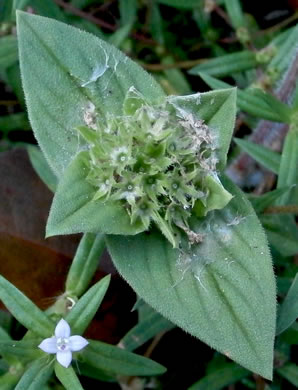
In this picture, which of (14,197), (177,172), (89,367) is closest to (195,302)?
(177,172)

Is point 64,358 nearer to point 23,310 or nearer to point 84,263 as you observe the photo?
point 23,310

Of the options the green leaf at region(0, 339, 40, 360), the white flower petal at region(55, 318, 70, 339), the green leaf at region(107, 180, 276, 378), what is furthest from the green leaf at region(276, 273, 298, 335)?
the green leaf at region(0, 339, 40, 360)

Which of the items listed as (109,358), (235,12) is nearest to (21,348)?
(109,358)

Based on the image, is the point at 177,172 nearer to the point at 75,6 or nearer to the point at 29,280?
the point at 29,280

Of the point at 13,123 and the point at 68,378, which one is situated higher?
the point at 13,123

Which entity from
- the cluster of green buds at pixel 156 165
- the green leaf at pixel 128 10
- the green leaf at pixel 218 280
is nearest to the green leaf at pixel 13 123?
the green leaf at pixel 128 10

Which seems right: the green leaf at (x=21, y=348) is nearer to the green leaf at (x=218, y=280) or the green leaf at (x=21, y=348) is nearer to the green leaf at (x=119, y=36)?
the green leaf at (x=218, y=280)
